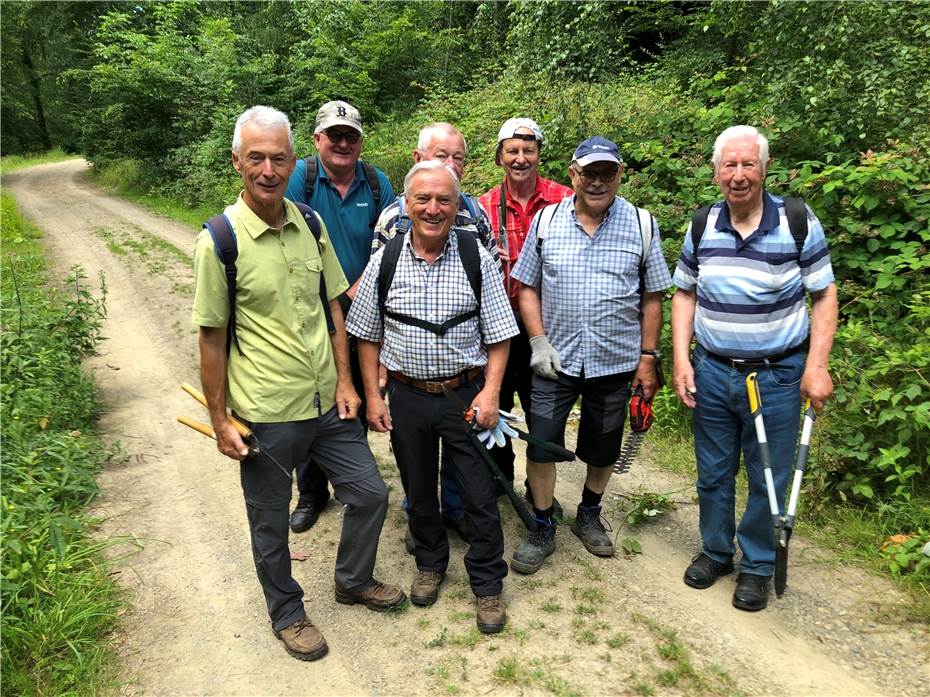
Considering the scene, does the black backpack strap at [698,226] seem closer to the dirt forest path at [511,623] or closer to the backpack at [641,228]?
the backpack at [641,228]

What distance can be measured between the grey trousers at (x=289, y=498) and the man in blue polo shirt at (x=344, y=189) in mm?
642

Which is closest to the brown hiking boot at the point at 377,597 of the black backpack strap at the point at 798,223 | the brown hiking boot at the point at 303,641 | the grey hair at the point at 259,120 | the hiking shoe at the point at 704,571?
the brown hiking boot at the point at 303,641

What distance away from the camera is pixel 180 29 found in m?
21.2

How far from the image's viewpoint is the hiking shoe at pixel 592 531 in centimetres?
378

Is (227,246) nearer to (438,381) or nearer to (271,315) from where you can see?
(271,315)

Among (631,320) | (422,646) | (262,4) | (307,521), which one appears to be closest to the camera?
(422,646)

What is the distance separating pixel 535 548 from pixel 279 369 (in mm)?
1831

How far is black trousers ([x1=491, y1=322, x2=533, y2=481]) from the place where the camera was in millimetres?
3883

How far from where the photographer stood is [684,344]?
11.2 feet

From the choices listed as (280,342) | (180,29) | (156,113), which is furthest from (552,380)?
(180,29)

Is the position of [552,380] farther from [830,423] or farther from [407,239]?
[830,423]

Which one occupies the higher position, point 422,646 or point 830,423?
point 830,423

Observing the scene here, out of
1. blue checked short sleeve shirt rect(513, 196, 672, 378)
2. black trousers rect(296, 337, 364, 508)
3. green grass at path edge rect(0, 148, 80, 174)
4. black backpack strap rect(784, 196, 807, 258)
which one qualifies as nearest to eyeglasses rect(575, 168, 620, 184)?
blue checked short sleeve shirt rect(513, 196, 672, 378)

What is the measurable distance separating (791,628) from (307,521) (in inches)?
109
